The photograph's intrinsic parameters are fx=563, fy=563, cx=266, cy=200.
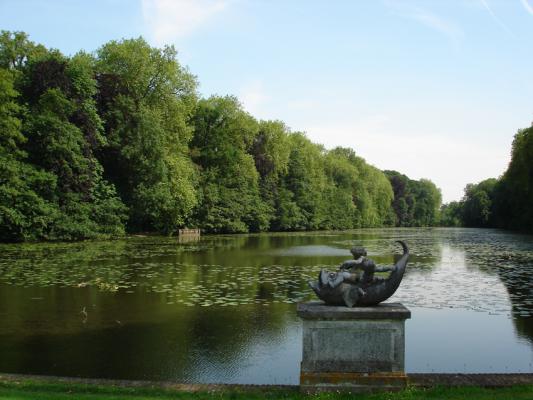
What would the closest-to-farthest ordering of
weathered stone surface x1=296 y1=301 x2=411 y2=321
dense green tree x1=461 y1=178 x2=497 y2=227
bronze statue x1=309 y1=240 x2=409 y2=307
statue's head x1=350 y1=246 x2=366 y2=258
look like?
weathered stone surface x1=296 y1=301 x2=411 y2=321 < bronze statue x1=309 y1=240 x2=409 y2=307 < statue's head x1=350 y1=246 x2=366 y2=258 < dense green tree x1=461 y1=178 x2=497 y2=227

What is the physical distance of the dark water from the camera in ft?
32.9

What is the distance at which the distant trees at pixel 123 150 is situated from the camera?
40.6 meters

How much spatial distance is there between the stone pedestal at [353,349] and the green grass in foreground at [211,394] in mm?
207

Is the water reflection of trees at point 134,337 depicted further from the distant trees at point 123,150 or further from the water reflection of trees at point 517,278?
the distant trees at point 123,150

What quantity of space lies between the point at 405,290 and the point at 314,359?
40.3ft

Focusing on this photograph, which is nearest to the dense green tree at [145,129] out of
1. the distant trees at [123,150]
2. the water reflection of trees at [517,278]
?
the distant trees at [123,150]

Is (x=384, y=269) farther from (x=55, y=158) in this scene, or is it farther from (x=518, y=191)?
(x=518, y=191)

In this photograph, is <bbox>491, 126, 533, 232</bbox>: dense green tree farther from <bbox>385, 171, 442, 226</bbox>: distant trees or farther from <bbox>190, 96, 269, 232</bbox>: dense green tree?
<bbox>385, 171, 442, 226</bbox>: distant trees

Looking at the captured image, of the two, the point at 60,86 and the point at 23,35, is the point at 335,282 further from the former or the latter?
the point at 23,35

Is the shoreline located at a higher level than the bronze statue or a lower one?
lower

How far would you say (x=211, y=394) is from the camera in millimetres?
7152

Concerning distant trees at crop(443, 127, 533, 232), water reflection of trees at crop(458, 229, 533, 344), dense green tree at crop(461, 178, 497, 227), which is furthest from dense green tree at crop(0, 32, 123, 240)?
A: dense green tree at crop(461, 178, 497, 227)

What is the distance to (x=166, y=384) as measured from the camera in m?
7.62

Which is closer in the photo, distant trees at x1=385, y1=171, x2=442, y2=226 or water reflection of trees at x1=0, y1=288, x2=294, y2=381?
water reflection of trees at x1=0, y1=288, x2=294, y2=381
